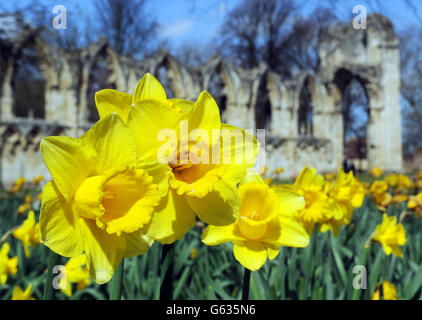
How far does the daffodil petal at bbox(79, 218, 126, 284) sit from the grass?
89cm

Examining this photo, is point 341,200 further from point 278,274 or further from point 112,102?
point 112,102

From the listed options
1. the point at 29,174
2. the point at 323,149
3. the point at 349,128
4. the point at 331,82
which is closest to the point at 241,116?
the point at 323,149

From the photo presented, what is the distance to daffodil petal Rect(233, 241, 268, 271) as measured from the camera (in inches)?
28.6

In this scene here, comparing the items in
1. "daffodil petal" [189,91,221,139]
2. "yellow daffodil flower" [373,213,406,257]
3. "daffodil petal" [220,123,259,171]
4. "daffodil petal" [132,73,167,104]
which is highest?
"daffodil petal" [132,73,167,104]

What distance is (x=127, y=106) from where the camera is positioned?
1.95 ft

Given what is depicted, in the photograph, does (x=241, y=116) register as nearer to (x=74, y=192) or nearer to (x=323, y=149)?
(x=323, y=149)

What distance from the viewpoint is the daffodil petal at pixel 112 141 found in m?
0.53

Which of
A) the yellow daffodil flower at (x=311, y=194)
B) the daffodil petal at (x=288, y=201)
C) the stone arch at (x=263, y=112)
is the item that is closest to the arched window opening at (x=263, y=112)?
the stone arch at (x=263, y=112)

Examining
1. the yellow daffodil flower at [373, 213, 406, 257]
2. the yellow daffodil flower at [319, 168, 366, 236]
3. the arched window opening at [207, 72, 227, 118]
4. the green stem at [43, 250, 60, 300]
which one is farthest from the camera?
the arched window opening at [207, 72, 227, 118]

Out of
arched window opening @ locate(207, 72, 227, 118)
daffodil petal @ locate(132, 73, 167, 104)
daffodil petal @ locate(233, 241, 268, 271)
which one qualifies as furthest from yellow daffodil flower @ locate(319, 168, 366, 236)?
arched window opening @ locate(207, 72, 227, 118)

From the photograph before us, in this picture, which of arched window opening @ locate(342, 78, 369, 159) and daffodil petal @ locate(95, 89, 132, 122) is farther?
arched window opening @ locate(342, 78, 369, 159)

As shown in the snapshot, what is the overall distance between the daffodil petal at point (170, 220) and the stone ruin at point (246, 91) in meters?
8.06

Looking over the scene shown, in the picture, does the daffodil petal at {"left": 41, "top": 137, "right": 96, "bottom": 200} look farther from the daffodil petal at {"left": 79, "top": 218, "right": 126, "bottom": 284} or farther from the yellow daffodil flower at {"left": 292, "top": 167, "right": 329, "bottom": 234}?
the yellow daffodil flower at {"left": 292, "top": 167, "right": 329, "bottom": 234}

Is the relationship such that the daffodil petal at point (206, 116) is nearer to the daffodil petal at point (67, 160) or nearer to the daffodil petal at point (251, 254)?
the daffodil petal at point (67, 160)
